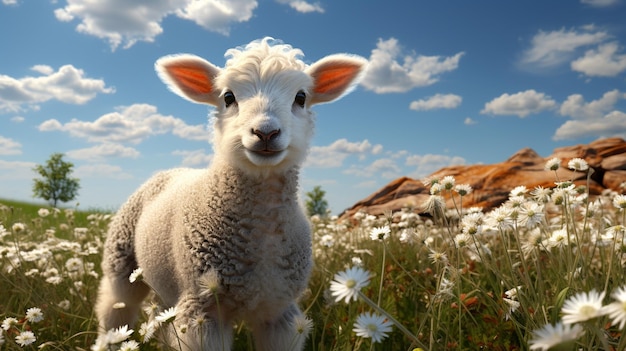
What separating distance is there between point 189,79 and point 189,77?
19 mm

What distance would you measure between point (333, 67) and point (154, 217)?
1922 millimetres

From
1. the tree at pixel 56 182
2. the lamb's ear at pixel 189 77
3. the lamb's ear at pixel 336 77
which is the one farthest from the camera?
the tree at pixel 56 182

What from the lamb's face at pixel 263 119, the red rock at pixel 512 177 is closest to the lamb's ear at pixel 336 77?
the lamb's face at pixel 263 119

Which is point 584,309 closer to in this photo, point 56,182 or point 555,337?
point 555,337

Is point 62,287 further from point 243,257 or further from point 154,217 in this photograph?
point 243,257

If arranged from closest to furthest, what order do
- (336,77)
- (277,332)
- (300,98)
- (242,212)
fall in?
(242,212), (277,332), (300,98), (336,77)

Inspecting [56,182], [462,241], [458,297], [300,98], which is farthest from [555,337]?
[56,182]

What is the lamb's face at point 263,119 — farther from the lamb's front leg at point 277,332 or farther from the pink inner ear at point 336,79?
the lamb's front leg at point 277,332

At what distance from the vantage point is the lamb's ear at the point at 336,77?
14.7ft

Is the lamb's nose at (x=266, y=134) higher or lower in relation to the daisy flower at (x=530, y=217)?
higher

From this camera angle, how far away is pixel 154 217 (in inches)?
170

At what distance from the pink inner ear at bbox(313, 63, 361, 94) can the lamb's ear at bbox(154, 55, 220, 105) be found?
87cm

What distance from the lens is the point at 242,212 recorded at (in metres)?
3.67

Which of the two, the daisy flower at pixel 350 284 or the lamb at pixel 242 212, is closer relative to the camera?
the daisy flower at pixel 350 284
